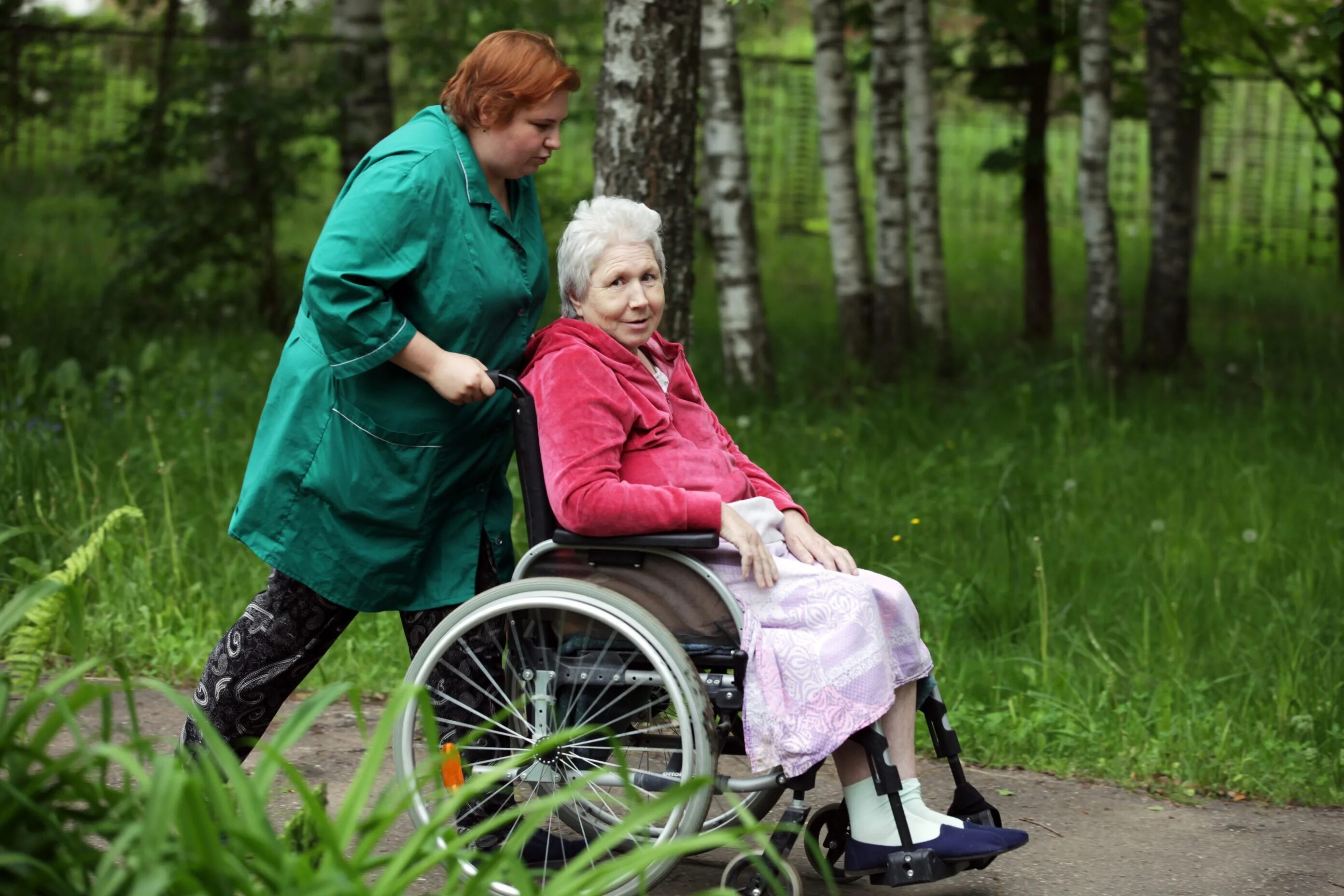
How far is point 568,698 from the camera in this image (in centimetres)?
292

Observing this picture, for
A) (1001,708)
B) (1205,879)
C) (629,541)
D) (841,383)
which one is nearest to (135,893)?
(629,541)

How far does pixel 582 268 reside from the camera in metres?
2.96

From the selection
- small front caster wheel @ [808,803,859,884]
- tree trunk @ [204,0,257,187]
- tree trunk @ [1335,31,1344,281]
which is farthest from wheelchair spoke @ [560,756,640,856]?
tree trunk @ [1335,31,1344,281]

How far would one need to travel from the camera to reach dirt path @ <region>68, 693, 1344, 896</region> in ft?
10.1

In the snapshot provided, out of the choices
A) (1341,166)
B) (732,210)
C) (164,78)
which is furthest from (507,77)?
(1341,166)

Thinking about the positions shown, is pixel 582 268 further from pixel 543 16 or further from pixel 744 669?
pixel 543 16

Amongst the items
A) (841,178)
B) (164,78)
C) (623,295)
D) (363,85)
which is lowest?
(623,295)

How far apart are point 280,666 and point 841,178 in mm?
6033

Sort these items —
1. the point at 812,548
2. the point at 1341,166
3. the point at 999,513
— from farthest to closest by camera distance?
the point at 1341,166
the point at 999,513
the point at 812,548

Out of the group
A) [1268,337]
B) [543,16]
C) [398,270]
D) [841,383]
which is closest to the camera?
[398,270]

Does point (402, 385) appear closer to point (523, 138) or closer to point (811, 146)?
point (523, 138)

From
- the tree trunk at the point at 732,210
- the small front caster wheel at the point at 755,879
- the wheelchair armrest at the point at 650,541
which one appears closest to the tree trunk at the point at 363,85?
the tree trunk at the point at 732,210

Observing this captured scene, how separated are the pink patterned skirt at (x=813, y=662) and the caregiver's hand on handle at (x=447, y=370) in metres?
0.56

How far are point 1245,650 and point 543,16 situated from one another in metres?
8.69
